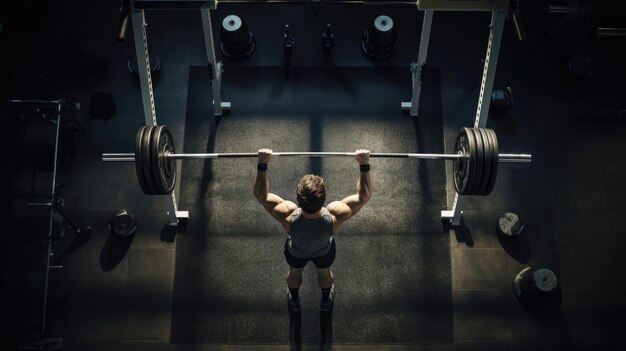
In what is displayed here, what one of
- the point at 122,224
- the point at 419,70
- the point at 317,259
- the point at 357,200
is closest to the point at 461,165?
the point at 357,200

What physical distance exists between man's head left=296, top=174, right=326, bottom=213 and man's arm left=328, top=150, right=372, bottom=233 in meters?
0.32

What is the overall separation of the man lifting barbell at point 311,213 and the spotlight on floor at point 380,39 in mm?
1753

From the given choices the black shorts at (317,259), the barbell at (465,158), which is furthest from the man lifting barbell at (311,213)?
the barbell at (465,158)

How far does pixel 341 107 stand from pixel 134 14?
→ 1986mm

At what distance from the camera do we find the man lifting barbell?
3000mm

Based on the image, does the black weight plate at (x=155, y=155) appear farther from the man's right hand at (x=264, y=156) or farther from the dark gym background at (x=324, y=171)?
the dark gym background at (x=324, y=171)

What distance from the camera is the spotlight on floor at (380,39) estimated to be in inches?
184

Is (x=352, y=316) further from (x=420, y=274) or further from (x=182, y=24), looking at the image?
(x=182, y=24)

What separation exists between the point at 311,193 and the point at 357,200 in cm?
50

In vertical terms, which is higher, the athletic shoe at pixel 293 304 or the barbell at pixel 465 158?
the barbell at pixel 465 158

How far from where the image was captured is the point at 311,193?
2.96m

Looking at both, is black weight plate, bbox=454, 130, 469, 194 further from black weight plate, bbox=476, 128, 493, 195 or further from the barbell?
black weight plate, bbox=476, 128, 493, 195

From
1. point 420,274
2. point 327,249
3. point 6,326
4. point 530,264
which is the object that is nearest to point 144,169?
point 327,249

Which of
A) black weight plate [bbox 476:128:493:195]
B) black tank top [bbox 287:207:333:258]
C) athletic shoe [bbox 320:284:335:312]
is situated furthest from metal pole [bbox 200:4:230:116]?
black weight plate [bbox 476:128:493:195]
